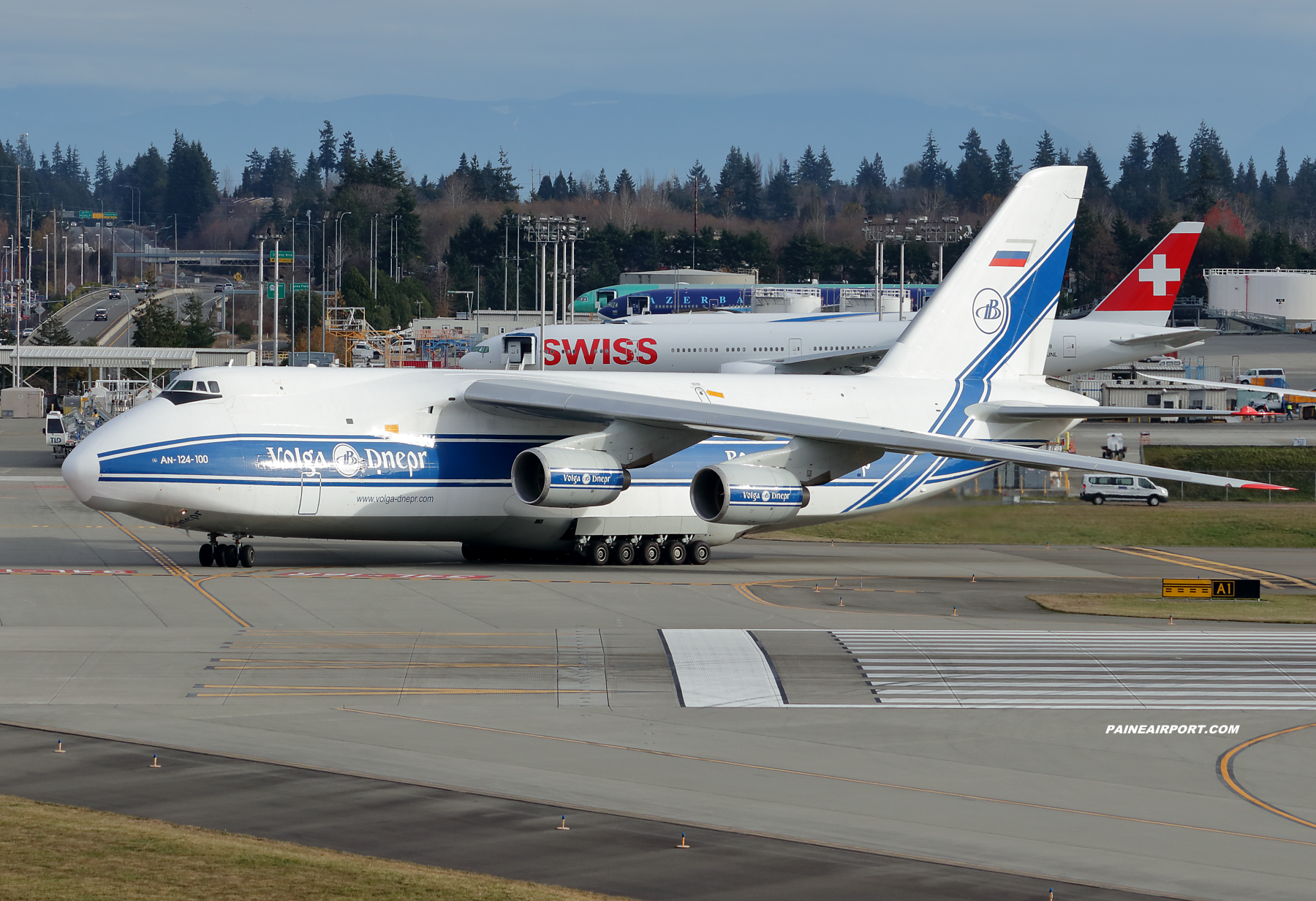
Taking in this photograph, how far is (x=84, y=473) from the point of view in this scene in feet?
99.7

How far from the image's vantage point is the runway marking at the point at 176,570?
2561 centimetres

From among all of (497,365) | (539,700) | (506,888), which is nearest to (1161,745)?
(539,700)

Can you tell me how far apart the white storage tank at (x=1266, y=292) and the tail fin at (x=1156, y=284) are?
7512 cm

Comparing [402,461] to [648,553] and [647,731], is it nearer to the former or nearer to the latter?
[648,553]

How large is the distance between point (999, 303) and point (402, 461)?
663 inches

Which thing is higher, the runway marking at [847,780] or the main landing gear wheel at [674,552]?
the runway marking at [847,780]

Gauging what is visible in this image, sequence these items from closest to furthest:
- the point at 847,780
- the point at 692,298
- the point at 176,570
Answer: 1. the point at 847,780
2. the point at 176,570
3. the point at 692,298

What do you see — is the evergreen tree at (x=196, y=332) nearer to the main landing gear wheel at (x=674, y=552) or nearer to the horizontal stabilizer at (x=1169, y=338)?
the horizontal stabilizer at (x=1169, y=338)

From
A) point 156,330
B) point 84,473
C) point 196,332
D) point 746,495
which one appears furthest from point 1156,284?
point 196,332

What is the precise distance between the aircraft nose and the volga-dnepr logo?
2223cm

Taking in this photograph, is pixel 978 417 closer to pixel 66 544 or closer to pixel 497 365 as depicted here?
pixel 66 544

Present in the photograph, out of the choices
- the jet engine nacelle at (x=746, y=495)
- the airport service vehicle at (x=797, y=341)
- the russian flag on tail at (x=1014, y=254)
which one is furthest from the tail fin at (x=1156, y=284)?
the jet engine nacelle at (x=746, y=495)

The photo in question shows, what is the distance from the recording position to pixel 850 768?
16.7m

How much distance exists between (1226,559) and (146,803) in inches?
1286
